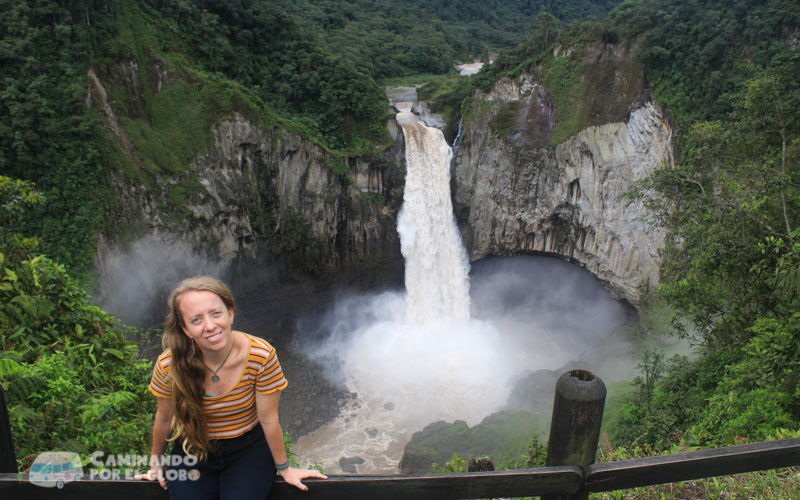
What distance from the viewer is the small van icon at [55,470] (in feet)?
5.85

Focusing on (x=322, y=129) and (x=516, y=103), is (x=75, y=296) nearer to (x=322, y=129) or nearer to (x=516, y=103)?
(x=322, y=129)

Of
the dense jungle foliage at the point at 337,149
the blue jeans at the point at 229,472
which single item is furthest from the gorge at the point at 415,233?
the blue jeans at the point at 229,472

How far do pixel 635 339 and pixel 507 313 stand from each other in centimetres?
562

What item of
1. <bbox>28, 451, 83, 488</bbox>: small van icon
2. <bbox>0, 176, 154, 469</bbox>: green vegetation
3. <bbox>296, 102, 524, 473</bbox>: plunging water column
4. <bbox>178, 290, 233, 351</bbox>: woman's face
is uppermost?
<bbox>178, 290, 233, 351</bbox>: woman's face

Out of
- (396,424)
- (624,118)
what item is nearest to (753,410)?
(396,424)

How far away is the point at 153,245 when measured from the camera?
1595 cm

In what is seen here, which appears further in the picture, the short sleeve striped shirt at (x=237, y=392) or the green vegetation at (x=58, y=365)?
the green vegetation at (x=58, y=365)

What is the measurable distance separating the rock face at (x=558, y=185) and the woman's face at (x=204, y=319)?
18176 millimetres

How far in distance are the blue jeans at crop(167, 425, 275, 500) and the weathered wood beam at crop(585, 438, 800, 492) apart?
1377 mm

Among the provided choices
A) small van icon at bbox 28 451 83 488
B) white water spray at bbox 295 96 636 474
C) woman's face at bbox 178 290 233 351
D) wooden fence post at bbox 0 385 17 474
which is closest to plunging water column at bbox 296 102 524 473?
white water spray at bbox 295 96 636 474

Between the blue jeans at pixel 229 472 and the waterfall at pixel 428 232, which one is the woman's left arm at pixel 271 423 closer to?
the blue jeans at pixel 229 472

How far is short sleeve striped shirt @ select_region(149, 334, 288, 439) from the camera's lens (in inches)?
77.2

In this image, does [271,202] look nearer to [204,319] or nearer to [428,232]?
[428,232]

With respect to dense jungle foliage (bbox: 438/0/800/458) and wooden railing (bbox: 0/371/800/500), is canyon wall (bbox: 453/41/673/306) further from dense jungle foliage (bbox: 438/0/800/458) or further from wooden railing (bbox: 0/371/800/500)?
wooden railing (bbox: 0/371/800/500)
